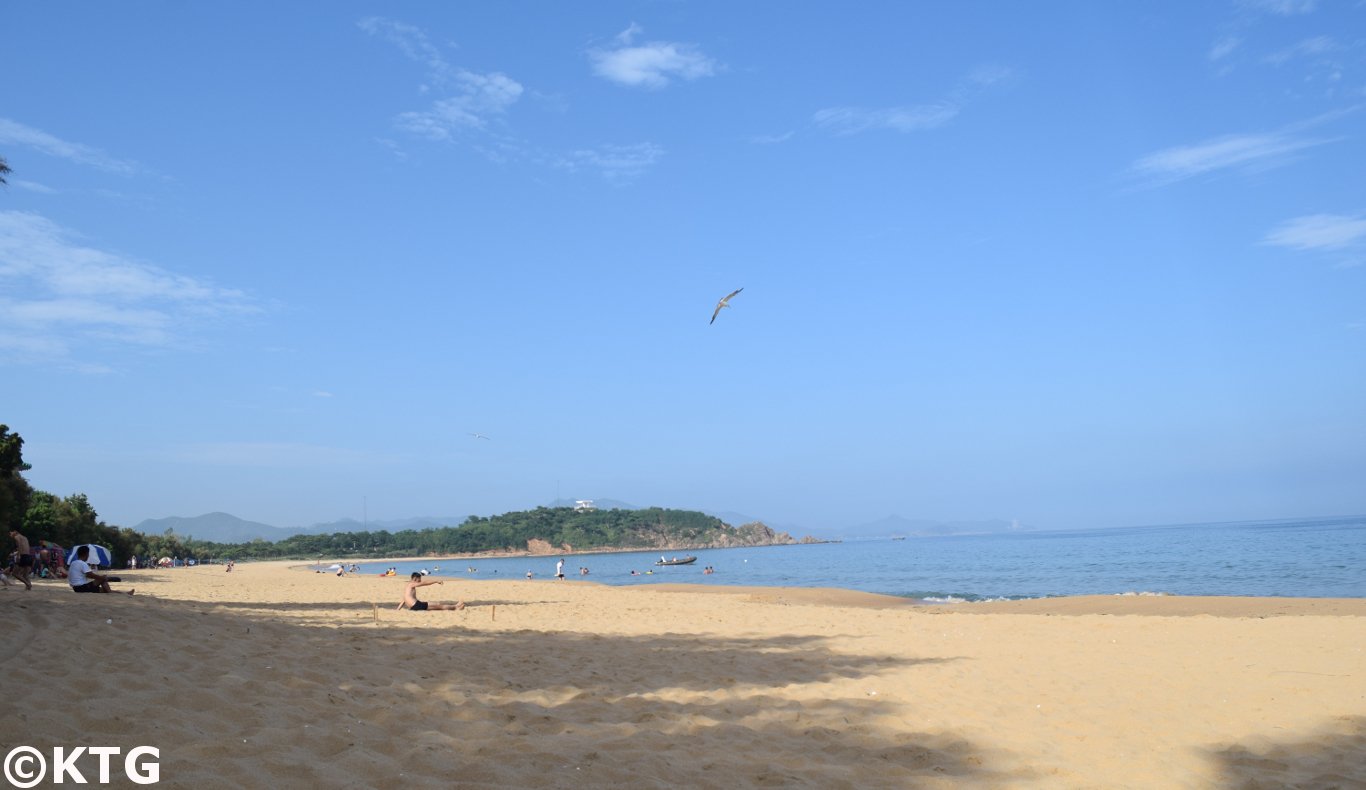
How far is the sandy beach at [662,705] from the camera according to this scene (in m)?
4.68

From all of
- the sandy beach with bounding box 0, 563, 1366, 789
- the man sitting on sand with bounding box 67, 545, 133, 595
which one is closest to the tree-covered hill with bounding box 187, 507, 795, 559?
Result: the man sitting on sand with bounding box 67, 545, 133, 595

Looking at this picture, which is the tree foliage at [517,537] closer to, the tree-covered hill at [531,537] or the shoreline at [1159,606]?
the tree-covered hill at [531,537]

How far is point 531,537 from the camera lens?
15625 cm

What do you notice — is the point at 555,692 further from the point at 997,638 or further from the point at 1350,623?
the point at 1350,623

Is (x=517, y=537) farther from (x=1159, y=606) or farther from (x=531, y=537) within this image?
(x=1159, y=606)

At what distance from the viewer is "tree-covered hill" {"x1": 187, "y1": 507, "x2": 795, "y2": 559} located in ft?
447

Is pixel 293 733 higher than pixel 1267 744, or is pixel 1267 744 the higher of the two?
pixel 293 733

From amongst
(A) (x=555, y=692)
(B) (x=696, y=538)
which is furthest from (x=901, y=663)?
(B) (x=696, y=538)

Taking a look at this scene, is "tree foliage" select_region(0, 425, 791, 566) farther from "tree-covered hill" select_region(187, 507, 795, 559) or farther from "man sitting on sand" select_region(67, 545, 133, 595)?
"man sitting on sand" select_region(67, 545, 133, 595)

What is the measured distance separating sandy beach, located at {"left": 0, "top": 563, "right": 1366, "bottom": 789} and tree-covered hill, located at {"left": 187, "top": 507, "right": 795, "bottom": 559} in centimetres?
13079

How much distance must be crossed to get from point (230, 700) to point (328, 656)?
235cm

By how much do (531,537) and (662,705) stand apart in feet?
506

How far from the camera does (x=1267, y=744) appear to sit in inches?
244

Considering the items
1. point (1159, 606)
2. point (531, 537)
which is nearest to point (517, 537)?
point (531, 537)
